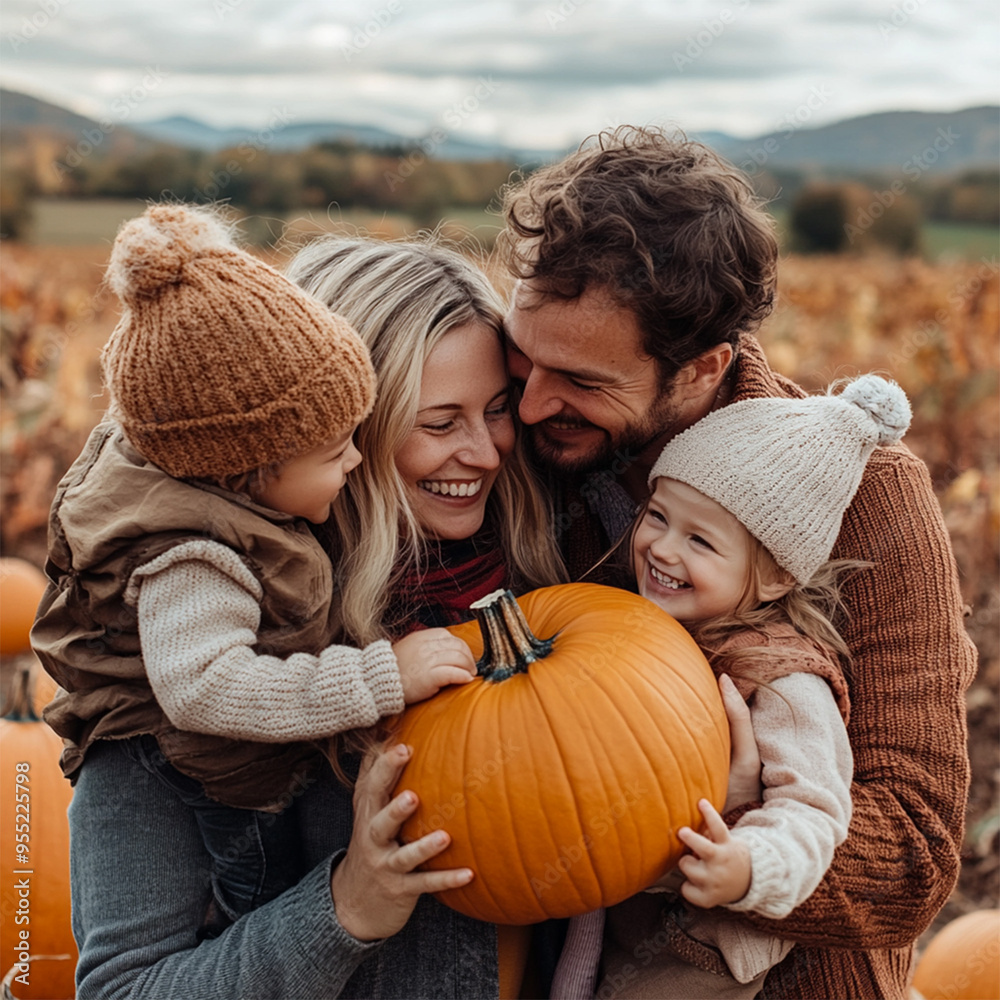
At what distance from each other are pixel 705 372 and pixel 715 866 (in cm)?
155

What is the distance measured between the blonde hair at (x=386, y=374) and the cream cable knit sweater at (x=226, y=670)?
1.13ft

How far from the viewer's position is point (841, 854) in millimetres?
2355

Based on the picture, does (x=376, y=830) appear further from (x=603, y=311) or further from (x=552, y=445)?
(x=603, y=311)

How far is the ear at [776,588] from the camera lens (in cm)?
264

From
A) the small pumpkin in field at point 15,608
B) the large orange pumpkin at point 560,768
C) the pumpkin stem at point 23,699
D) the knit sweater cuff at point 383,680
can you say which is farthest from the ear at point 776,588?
the small pumpkin in field at point 15,608

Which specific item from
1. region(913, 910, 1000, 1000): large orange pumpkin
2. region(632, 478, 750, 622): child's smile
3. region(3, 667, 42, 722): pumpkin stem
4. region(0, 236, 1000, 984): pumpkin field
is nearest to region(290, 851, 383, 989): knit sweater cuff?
region(632, 478, 750, 622): child's smile

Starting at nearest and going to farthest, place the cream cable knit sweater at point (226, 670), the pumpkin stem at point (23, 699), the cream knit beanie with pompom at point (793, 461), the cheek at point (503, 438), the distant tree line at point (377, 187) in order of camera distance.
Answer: the cream cable knit sweater at point (226, 670), the cream knit beanie with pompom at point (793, 461), the cheek at point (503, 438), the pumpkin stem at point (23, 699), the distant tree line at point (377, 187)

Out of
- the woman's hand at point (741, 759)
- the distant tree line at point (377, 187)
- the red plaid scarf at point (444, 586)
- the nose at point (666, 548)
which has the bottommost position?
the woman's hand at point (741, 759)

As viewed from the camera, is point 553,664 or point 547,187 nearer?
point 553,664

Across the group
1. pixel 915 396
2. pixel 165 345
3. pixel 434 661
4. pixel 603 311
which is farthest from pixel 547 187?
pixel 915 396

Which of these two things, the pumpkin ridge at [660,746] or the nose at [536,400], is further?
the nose at [536,400]

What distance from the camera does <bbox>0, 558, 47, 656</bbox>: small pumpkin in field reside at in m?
4.98

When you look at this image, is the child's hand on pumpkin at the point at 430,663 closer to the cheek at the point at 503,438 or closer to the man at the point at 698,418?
the cheek at the point at 503,438

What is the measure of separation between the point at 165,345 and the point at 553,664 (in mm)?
1109
